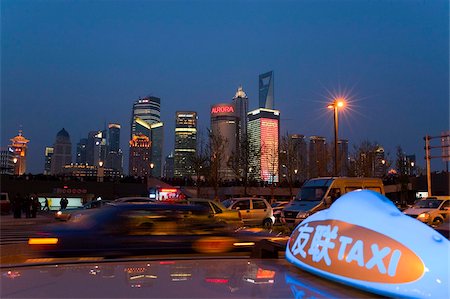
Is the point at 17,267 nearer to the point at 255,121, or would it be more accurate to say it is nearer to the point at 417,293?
the point at 417,293

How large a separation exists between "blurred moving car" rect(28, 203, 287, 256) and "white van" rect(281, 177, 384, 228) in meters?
10.8

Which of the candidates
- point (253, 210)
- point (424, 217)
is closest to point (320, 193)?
point (253, 210)

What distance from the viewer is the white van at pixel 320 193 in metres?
18.7

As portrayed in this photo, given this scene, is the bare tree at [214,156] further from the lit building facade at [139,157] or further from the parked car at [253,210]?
the lit building facade at [139,157]

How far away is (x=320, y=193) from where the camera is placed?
19375 millimetres

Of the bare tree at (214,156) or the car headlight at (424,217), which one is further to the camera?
the bare tree at (214,156)

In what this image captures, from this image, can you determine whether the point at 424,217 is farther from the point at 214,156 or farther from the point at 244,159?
the point at 214,156

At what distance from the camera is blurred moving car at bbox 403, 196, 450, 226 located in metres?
22.0

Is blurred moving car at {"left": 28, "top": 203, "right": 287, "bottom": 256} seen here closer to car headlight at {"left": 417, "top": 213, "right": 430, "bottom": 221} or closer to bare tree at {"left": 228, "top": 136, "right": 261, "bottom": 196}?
car headlight at {"left": 417, "top": 213, "right": 430, "bottom": 221}

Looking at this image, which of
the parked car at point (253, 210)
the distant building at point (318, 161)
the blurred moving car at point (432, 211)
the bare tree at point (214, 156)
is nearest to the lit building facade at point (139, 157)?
the distant building at point (318, 161)

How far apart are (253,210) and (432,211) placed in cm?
929

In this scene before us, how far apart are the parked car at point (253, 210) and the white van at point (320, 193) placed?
234 centimetres

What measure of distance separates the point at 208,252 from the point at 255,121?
116486 mm

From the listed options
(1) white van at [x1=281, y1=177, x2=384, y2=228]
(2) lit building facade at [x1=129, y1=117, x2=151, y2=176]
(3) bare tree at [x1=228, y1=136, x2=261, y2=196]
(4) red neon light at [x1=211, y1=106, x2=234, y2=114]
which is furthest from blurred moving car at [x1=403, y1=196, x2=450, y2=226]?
(2) lit building facade at [x1=129, y1=117, x2=151, y2=176]
